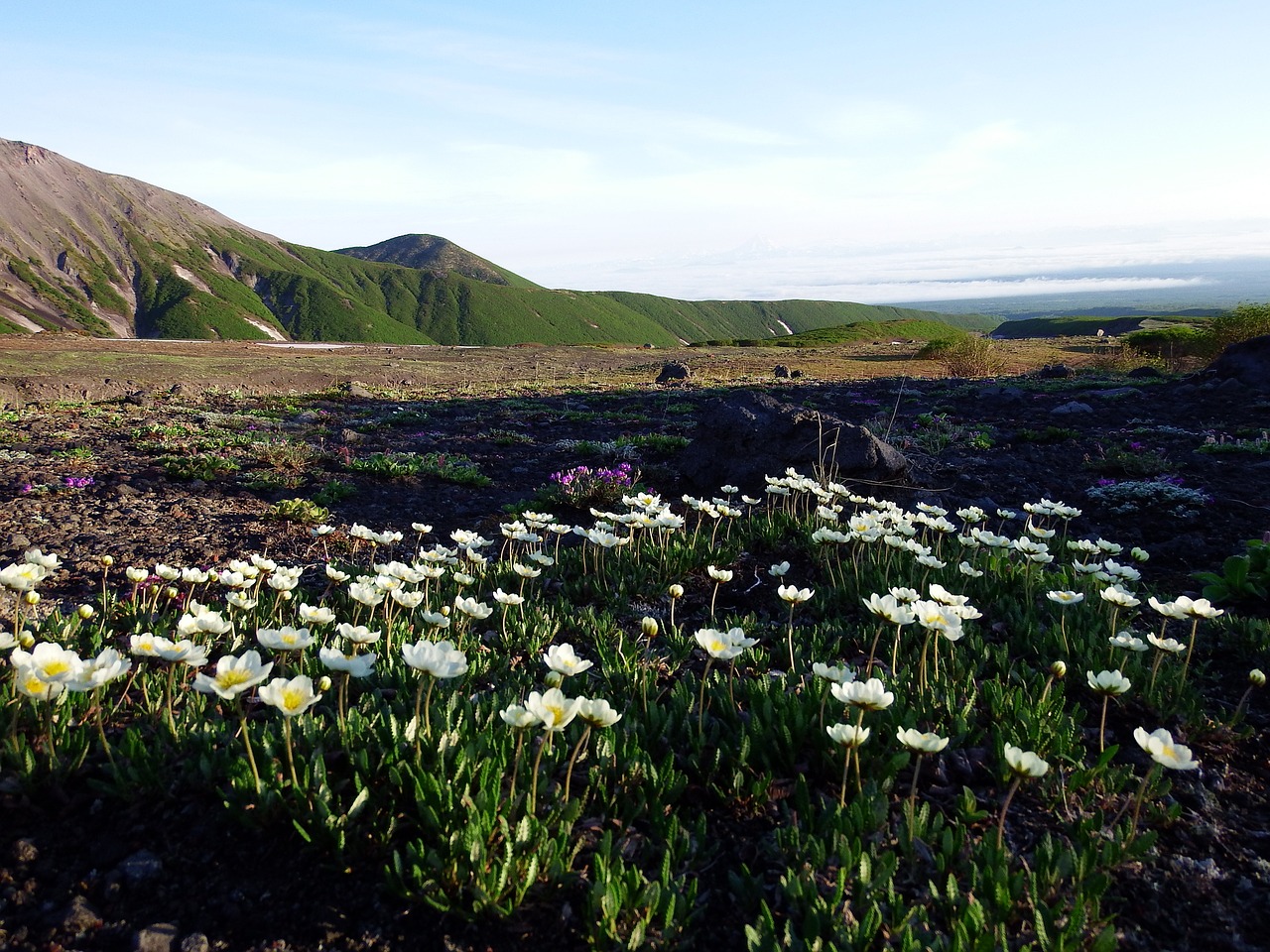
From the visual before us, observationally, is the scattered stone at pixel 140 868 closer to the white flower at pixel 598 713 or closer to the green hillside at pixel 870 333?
the white flower at pixel 598 713

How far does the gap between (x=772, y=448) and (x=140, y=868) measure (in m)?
7.12

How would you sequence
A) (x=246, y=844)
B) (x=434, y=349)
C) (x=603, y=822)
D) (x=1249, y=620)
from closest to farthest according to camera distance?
(x=246, y=844), (x=603, y=822), (x=1249, y=620), (x=434, y=349)

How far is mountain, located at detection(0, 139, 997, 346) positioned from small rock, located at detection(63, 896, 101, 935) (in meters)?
144

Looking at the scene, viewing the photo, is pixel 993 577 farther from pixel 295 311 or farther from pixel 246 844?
pixel 295 311

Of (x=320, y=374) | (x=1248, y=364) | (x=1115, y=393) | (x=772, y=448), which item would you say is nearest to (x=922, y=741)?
(x=772, y=448)

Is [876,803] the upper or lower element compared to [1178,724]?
upper

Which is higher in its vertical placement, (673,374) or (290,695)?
(290,695)

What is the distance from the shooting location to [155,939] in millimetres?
1829

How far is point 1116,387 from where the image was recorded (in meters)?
17.0

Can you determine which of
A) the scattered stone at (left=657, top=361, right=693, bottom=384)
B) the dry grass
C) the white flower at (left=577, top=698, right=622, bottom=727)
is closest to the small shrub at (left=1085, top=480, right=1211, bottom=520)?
the white flower at (left=577, top=698, right=622, bottom=727)

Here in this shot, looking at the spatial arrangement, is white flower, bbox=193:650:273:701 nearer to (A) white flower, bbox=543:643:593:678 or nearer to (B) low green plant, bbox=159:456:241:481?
(A) white flower, bbox=543:643:593:678

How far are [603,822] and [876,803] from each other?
3.00 ft

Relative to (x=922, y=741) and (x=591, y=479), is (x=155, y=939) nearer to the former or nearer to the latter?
(x=922, y=741)

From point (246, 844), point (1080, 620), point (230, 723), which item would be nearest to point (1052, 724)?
point (1080, 620)
